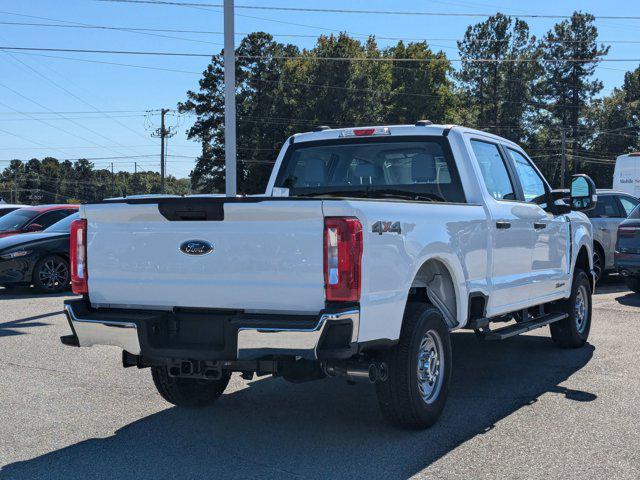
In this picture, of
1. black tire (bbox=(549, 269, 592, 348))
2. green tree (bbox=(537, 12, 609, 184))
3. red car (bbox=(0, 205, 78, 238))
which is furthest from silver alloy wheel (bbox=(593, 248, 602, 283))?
green tree (bbox=(537, 12, 609, 184))

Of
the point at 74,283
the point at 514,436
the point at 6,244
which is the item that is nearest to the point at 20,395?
the point at 74,283

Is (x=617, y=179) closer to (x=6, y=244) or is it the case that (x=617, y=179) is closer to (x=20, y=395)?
(x=6, y=244)

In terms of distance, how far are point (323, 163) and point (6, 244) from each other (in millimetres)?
8658

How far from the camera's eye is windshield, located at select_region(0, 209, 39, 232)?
51.5 ft

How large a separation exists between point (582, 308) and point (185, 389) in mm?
4822

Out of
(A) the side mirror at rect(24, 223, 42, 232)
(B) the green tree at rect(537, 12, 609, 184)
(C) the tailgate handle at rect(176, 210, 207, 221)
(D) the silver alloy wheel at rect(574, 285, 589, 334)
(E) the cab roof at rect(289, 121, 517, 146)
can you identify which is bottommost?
(D) the silver alloy wheel at rect(574, 285, 589, 334)

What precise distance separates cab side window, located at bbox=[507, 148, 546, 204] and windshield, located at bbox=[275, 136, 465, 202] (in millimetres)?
1268

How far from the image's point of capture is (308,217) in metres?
4.29

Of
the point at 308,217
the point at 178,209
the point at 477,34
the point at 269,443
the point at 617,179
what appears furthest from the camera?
the point at 477,34

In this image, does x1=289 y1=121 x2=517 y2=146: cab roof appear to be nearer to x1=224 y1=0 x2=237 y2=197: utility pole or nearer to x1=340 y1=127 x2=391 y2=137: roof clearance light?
x1=340 y1=127 x2=391 y2=137: roof clearance light

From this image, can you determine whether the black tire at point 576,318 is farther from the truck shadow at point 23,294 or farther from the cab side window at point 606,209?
the truck shadow at point 23,294

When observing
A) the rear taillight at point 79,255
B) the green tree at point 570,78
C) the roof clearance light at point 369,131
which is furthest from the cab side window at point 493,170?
the green tree at point 570,78

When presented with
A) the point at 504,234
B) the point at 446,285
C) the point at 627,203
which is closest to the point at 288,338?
the point at 446,285

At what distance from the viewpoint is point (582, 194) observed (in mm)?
7801
